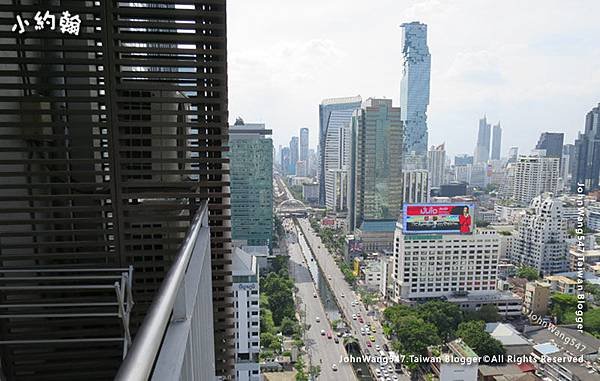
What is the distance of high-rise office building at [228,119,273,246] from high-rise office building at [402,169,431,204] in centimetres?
653

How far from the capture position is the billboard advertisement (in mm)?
11133

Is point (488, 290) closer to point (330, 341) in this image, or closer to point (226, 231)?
point (330, 341)

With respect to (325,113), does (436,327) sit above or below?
below

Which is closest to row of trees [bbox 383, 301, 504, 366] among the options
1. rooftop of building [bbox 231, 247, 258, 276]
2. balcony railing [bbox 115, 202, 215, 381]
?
rooftop of building [bbox 231, 247, 258, 276]

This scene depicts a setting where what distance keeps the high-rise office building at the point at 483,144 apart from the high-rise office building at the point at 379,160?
657 inches

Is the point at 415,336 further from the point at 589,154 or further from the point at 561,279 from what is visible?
the point at 589,154

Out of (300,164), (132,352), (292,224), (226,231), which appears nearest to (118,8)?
(226,231)

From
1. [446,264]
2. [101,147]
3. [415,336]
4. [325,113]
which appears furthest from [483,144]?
[101,147]

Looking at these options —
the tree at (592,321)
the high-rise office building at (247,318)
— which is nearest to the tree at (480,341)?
the tree at (592,321)

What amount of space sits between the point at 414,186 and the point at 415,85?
1200 centimetres

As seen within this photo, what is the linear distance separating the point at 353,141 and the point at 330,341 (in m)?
10.7

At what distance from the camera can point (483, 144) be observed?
105ft

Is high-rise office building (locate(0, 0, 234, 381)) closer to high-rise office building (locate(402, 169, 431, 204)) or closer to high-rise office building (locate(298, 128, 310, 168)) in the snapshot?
high-rise office building (locate(402, 169, 431, 204))

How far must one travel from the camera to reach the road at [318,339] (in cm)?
820
